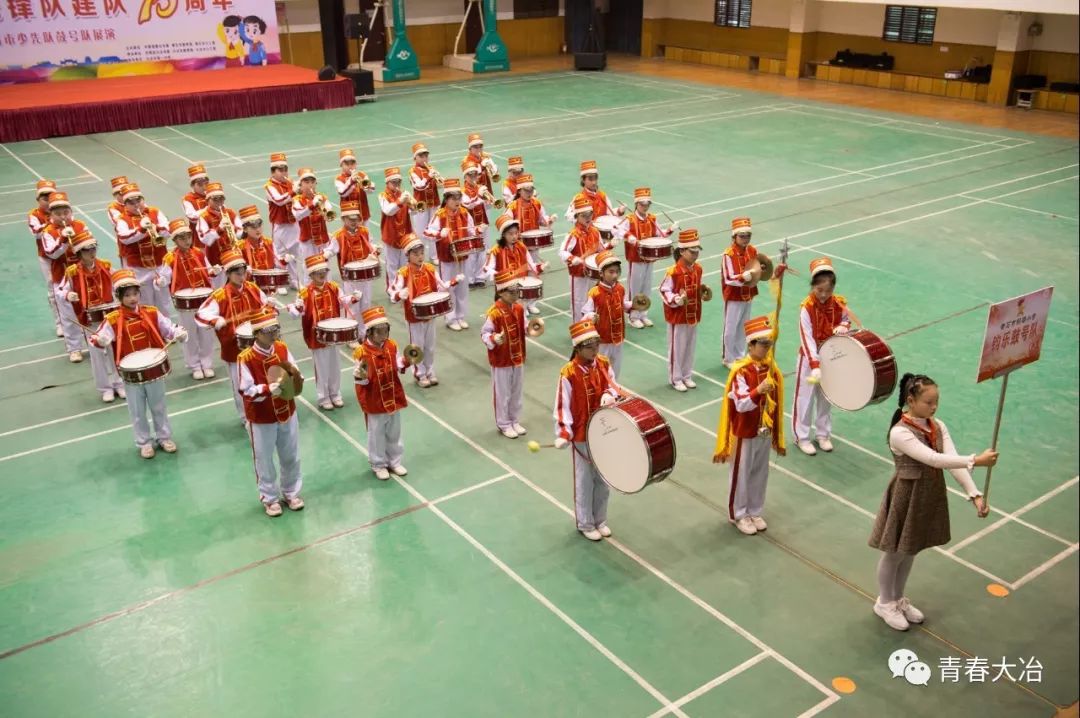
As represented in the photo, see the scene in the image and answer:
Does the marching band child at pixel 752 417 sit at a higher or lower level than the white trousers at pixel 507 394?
higher

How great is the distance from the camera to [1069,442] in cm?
1109

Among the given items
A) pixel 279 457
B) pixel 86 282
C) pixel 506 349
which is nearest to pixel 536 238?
pixel 506 349

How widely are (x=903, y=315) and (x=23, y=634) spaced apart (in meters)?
12.9

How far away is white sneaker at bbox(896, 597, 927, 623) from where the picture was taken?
8281 mm

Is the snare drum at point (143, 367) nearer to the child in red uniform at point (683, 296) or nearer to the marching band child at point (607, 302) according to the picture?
the marching band child at point (607, 302)

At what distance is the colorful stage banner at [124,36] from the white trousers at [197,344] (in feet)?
73.9

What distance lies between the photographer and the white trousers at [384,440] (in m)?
10.4

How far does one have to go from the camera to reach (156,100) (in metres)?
29.6

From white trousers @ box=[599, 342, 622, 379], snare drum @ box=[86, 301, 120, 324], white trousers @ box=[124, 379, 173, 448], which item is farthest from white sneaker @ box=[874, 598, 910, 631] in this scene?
snare drum @ box=[86, 301, 120, 324]

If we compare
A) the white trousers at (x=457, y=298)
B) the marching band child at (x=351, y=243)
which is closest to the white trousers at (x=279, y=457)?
the marching band child at (x=351, y=243)

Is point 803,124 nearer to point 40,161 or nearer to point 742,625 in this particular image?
point 40,161

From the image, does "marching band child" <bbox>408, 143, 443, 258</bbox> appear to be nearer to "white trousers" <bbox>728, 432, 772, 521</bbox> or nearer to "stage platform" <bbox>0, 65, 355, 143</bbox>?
"white trousers" <bbox>728, 432, 772, 521</bbox>

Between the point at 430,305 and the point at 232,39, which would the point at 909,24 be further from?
the point at 430,305

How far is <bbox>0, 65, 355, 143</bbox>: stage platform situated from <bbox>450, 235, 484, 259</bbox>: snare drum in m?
19.5
